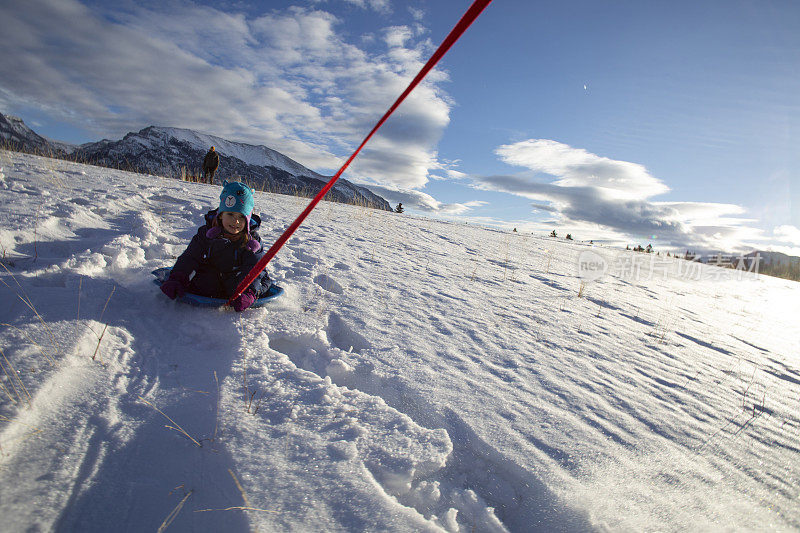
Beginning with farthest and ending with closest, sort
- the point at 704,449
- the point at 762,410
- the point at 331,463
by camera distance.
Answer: the point at 762,410 < the point at 704,449 < the point at 331,463

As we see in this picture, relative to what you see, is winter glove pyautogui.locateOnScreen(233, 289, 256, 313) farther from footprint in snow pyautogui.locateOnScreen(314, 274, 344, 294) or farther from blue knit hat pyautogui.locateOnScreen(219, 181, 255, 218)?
footprint in snow pyautogui.locateOnScreen(314, 274, 344, 294)

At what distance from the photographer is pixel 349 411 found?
1.77 m

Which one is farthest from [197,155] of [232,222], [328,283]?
[232,222]

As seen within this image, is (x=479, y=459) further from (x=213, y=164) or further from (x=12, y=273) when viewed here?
(x=213, y=164)

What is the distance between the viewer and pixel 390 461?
151 cm

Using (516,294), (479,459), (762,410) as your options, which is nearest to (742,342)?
(762,410)

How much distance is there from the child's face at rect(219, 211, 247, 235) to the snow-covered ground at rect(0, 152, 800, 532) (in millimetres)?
743

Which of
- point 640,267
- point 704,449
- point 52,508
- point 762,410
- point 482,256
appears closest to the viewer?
point 52,508

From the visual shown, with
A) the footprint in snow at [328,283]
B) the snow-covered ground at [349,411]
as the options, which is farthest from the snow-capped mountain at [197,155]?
the snow-covered ground at [349,411]

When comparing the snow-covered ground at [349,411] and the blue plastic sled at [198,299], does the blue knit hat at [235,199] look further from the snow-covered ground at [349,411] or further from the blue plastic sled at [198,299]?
the snow-covered ground at [349,411]

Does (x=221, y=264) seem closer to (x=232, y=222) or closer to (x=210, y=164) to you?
(x=232, y=222)

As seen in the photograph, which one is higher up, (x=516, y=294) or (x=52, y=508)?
(x=516, y=294)

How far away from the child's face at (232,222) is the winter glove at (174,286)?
52 cm

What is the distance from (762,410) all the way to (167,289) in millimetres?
4678
